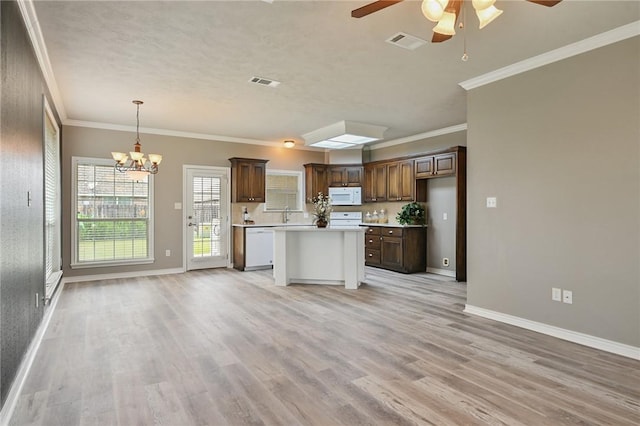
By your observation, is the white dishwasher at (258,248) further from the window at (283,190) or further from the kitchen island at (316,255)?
the kitchen island at (316,255)

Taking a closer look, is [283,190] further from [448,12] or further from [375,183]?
[448,12]

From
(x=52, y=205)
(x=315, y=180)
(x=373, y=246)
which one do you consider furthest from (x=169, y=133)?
(x=373, y=246)

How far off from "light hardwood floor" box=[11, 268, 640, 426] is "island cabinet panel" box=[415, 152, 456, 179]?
2704mm

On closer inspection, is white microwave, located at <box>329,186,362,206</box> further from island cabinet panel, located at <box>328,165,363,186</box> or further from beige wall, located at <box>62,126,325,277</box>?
beige wall, located at <box>62,126,325,277</box>

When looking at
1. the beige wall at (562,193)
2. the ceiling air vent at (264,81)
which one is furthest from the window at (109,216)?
the beige wall at (562,193)

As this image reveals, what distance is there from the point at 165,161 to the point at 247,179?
5.26 feet

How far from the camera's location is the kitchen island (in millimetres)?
5723

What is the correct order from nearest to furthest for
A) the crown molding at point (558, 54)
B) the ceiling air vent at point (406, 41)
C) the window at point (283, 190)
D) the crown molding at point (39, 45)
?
1. the crown molding at point (39, 45)
2. the crown molding at point (558, 54)
3. the ceiling air vent at point (406, 41)
4. the window at point (283, 190)

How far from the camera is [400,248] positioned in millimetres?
7074

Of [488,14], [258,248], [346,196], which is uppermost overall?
[488,14]

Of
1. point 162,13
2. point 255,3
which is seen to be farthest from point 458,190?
point 162,13

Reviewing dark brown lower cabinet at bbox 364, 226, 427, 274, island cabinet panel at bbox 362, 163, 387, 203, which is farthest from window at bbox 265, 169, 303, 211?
dark brown lower cabinet at bbox 364, 226, 427, 274

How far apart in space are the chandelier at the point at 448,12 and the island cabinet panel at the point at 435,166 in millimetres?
4454

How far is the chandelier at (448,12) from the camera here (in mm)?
2010
